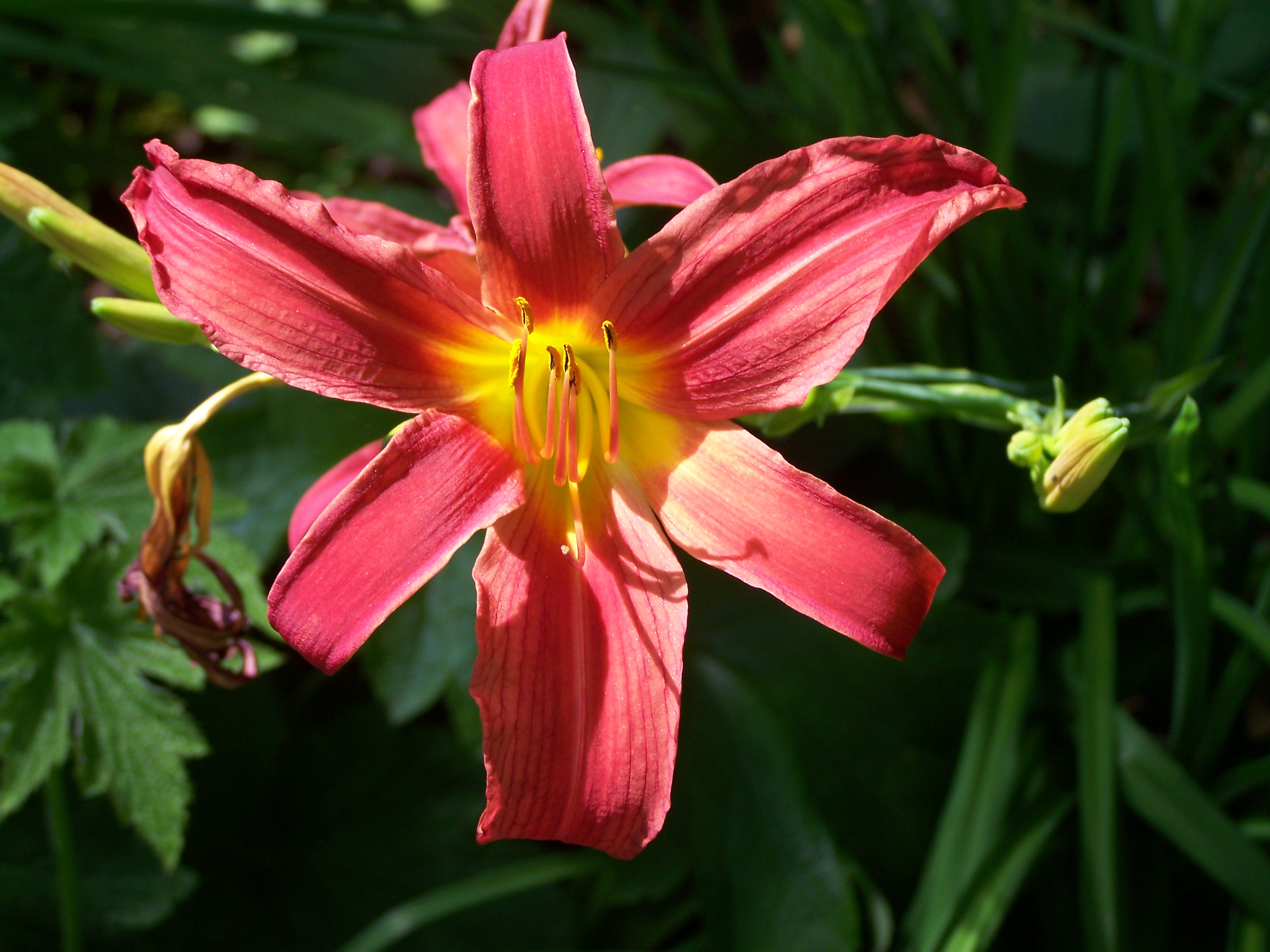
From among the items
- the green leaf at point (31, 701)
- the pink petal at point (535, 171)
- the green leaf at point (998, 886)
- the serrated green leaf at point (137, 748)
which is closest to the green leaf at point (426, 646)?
the serrated green leaf at point (137, 748)

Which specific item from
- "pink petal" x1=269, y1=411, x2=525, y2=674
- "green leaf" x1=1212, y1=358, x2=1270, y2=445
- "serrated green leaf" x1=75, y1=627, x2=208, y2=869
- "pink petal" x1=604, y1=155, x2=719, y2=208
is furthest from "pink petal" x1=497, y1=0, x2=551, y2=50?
"green leaf" x1=1212, y1=358, x2=1270, y2=445

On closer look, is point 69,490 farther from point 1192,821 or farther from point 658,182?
point 1192,821

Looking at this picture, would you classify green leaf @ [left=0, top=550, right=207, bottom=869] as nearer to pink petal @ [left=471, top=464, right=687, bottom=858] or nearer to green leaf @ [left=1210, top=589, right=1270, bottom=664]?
pink petal @ [left=471, top=464, right=687, bottom=858]

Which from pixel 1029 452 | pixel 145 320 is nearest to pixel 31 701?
pixel 145 320

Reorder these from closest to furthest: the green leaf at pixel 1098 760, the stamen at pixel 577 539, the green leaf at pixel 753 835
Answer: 1. the stamen at pixel 577 539
2. the green leaf at pixel 1098 760
3. the green leaf at pixel 753 835

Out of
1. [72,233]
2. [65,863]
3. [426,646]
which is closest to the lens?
[72,233]

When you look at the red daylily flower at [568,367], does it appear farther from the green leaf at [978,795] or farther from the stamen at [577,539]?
the green leaf at [978,795]
